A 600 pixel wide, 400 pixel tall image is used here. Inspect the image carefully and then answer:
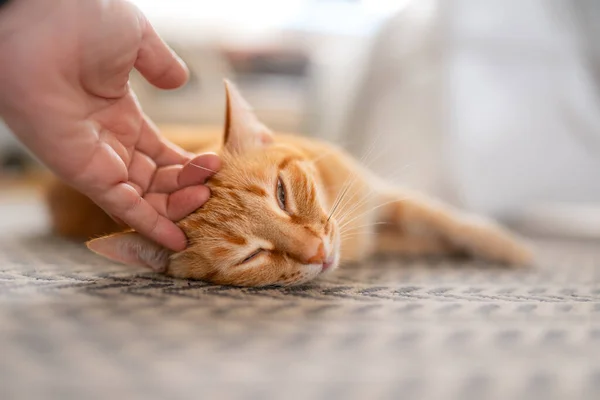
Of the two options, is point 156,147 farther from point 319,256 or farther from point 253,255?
point 319,256

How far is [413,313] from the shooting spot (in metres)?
0.84

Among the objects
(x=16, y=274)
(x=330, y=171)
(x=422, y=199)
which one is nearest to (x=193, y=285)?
(x=16, y=274)

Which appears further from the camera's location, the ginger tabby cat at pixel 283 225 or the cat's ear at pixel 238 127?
the cat's ear at pixel 238 127

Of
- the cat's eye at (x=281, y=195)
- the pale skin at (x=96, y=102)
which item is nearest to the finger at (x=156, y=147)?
the pale skin at (x=96, y=102)

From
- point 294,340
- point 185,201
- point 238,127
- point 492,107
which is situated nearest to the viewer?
point 294,340

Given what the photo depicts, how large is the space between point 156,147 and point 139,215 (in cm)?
24

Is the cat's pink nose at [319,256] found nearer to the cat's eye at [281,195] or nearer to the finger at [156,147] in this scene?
the cat's eye at [281,195]

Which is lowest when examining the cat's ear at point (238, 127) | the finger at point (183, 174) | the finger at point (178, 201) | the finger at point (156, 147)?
the finger at point (178, 201)

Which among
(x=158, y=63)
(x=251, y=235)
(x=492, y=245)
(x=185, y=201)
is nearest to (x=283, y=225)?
(x=251, y=235)

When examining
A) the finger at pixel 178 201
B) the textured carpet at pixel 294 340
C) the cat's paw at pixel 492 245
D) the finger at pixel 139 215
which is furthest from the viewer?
the cat's paw at pixel 492 245

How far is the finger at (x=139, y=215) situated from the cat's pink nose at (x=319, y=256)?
29cm

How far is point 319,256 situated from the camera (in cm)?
107

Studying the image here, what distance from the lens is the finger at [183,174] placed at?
45.6 inches

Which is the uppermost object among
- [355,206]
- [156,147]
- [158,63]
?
[158,63]
